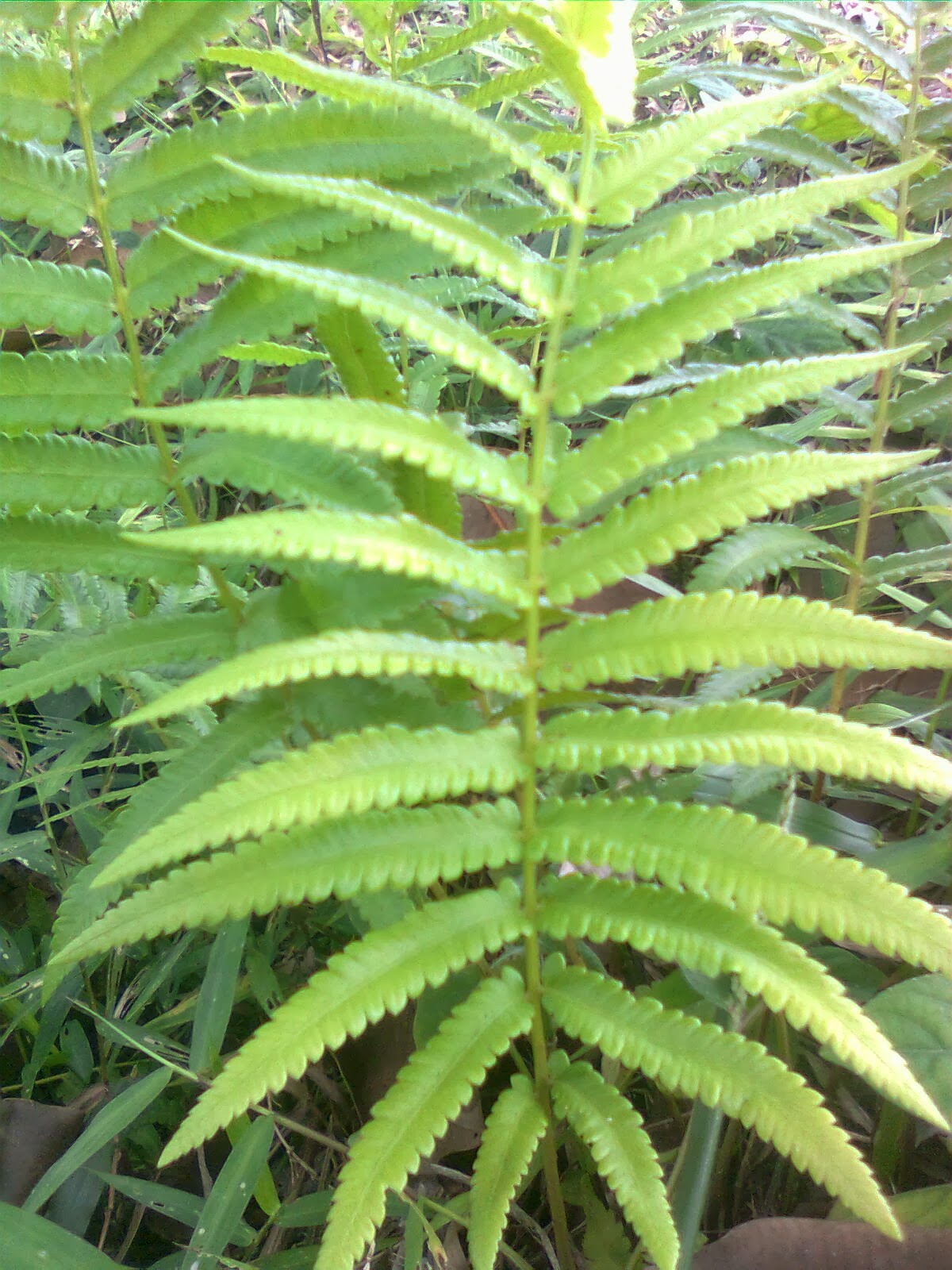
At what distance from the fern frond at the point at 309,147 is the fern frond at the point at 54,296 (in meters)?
0.13

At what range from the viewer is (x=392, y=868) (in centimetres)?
68

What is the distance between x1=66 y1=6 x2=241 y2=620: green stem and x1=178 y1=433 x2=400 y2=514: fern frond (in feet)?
0.25

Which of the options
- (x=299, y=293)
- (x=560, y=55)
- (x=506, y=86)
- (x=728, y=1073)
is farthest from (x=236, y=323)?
(x=728, y=1073)

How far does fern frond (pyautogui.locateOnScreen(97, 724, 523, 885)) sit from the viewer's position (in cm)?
59

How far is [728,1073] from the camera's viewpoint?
64 cm

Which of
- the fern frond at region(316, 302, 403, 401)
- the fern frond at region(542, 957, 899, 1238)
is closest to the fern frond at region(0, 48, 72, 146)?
the fern frond at region(316, 302, 403, 401)

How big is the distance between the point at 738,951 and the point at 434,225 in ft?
2.01

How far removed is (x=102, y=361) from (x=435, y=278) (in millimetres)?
505

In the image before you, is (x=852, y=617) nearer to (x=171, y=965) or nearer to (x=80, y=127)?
(x=80, y=127)

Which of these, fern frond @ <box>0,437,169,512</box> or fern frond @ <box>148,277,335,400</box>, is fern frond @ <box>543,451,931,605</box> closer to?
fern frond @ <box>148,277,335,400</box>

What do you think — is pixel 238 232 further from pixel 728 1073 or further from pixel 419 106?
pixel 728 1073

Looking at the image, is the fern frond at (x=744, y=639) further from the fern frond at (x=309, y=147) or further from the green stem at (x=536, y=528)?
the fern frond at (x=309, y=147)

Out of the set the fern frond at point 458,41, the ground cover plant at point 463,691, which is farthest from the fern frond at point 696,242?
the fern frond at point 458,41

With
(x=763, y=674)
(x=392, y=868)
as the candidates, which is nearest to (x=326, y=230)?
(x=392, y=868)
